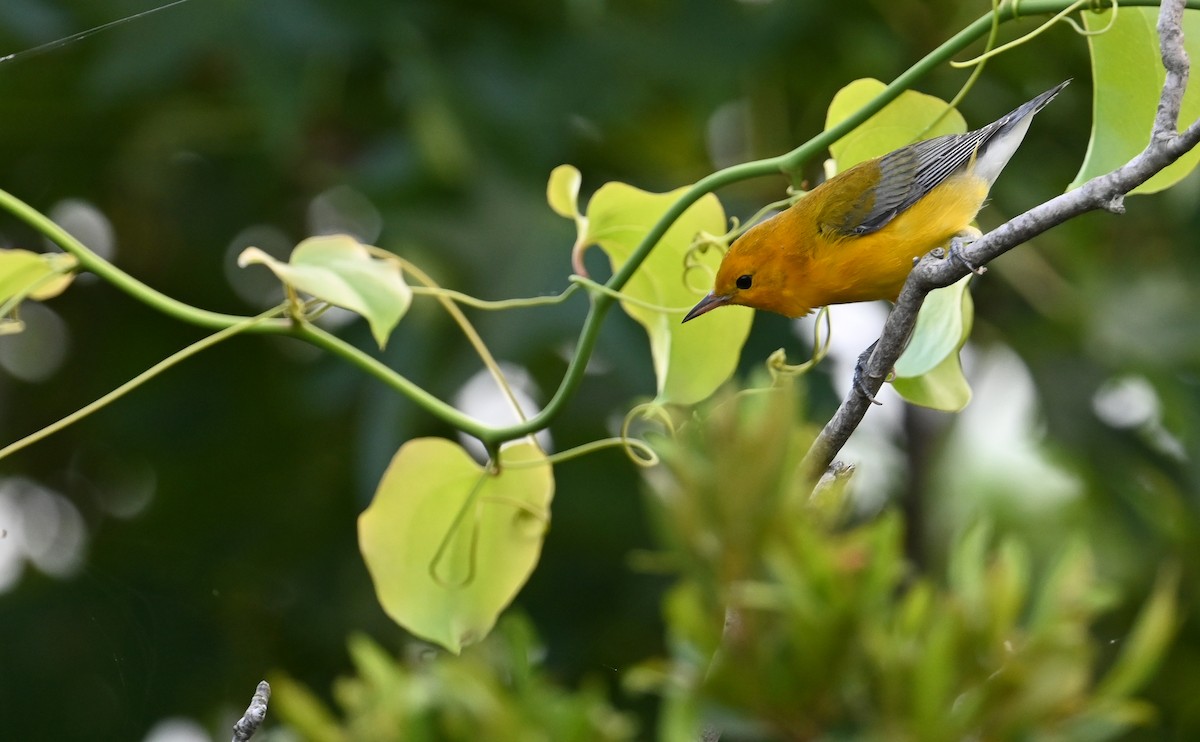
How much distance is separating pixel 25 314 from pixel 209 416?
0.45 m

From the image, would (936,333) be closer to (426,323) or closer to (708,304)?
(708,304)

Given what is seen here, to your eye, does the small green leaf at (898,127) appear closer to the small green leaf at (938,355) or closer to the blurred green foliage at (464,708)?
the small green leaf at (938,355)

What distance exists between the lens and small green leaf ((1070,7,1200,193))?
99cm

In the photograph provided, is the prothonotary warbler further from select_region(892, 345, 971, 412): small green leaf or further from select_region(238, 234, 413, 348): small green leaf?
select_region(238, 234, 413, 348): small green leaf

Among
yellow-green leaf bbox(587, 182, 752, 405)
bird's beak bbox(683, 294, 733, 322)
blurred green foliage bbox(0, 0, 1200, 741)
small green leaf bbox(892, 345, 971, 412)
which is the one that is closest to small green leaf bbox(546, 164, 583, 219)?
yellow-green leaf bbox(587, 182, 752, 405)

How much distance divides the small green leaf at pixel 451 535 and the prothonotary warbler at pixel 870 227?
0.37m

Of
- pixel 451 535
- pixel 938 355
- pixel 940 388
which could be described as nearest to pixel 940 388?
pixel 940 388

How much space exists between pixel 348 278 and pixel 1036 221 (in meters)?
0.53

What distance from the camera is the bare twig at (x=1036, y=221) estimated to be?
0.78 m

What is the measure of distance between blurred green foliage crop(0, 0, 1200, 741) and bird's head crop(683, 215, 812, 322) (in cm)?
70

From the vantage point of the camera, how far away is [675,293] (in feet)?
4.08

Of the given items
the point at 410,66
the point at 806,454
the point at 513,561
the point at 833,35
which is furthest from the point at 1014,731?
the point at 833,35

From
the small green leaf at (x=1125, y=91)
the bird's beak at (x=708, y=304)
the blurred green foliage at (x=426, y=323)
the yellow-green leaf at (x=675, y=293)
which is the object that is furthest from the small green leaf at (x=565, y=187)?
the blurred green foliage at (x=426, y=323)

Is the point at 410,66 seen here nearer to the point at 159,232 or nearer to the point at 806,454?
the point at 159,232
